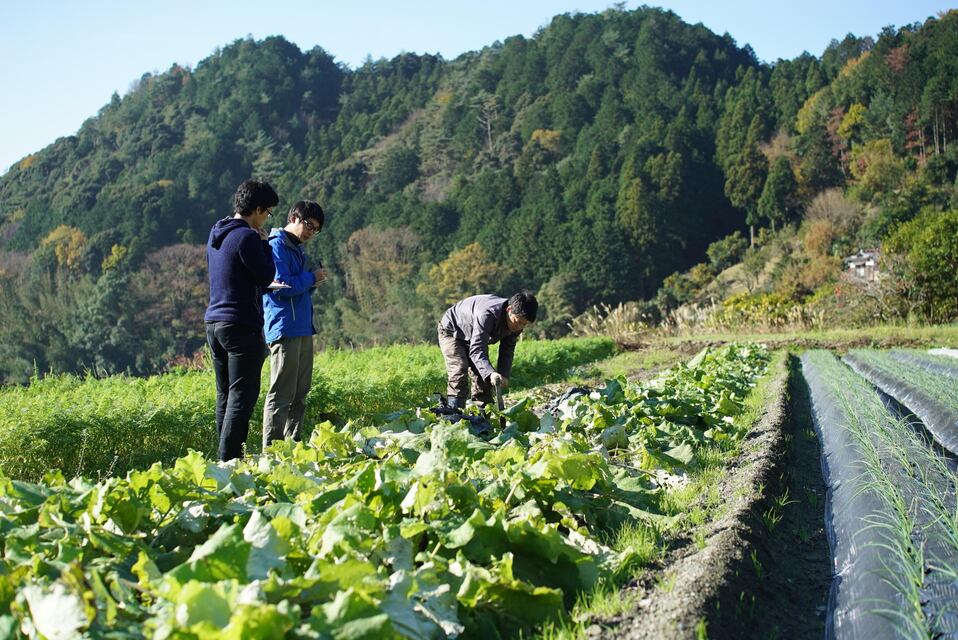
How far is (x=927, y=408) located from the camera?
5.01 meters

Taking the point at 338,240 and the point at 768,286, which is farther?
the point at 338,240

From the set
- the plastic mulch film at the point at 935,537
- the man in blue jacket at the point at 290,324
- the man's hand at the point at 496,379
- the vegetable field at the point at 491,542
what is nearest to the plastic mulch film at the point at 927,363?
the vegetable field at the point at 491,542

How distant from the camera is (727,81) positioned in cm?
4994

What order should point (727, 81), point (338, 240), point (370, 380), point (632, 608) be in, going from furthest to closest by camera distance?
point (727, 81), point (338, 240), point (370, 380), point (632, 608)

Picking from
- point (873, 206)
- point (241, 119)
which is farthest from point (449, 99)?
point (873, 206)

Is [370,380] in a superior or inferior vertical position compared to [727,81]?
inferior

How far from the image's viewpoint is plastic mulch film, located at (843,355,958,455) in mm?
4168

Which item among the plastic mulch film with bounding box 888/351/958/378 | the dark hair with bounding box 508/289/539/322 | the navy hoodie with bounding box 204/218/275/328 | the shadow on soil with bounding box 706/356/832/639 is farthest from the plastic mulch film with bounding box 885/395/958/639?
the plastic mulch film with bounding box 888/351/958/378

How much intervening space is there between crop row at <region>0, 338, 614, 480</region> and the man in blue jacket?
62 centimetres

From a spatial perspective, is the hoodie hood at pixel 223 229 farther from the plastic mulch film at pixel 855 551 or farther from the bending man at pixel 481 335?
the plastic mulch film at pixel 855 551

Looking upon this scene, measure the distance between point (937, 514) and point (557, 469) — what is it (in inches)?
46.9

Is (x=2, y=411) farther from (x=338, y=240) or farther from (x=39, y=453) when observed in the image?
(x=338, y=240)

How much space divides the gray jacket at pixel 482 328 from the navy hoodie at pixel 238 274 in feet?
4.22

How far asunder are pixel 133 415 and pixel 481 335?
2.30m
